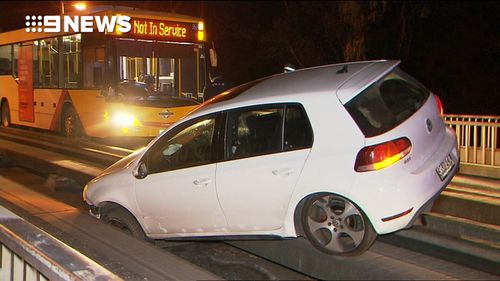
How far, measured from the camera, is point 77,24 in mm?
14492

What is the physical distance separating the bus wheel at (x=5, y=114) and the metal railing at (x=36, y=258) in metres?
17.1

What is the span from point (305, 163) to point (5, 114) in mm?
17346

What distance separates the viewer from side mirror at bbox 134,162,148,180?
6180 mm

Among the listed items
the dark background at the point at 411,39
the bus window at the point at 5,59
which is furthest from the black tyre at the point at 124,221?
the dark background at the point at 411,39

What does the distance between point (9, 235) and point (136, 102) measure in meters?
9.72

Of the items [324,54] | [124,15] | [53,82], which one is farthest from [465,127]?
[324,54]

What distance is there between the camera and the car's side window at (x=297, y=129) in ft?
17.6

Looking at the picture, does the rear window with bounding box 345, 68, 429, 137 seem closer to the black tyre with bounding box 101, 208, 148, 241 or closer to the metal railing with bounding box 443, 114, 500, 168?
the black tyre with bounding box 101, 208, 148, 241

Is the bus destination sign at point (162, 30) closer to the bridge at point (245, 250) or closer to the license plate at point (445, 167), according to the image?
the bridge at point (245, 250)

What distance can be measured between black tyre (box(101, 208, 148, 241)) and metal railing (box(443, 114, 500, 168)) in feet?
21.4

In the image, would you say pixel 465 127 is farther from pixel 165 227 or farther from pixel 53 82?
pixel 53 82

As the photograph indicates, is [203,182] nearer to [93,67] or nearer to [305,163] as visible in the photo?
[305,163]

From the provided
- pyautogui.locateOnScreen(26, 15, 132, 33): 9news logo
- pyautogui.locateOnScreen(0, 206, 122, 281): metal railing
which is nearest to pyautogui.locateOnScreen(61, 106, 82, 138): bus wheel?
pyautogui.locateOnScreen(26, 15, 132, 33): 9news logo

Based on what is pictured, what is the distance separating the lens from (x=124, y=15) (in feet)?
43.9
